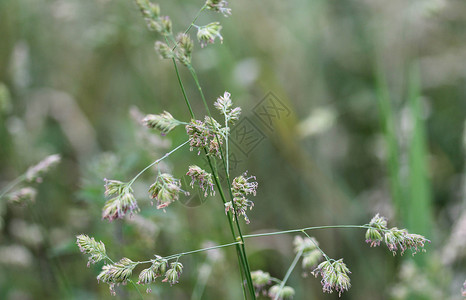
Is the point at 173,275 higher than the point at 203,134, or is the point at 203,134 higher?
the point at 203,134

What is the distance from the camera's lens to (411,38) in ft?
10.9

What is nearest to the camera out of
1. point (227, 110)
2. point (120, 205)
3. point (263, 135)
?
Result: point (120, 205)

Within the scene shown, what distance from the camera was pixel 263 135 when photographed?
8.44 feet

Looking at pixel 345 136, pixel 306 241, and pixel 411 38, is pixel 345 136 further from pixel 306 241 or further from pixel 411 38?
pixel 306 241

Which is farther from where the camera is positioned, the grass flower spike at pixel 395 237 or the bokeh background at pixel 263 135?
the bokeh background at pixel 263 135

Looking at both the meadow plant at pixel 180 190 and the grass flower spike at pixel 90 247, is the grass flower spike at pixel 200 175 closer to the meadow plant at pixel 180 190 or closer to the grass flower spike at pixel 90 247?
the meadow plant at pixel 180 190

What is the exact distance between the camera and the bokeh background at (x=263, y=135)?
6.64ft

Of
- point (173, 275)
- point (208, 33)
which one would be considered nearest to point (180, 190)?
point (173, 275)

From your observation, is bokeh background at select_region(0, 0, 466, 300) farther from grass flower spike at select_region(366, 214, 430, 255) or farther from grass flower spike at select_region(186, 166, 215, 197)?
grass flower spike at select_region(366, 214, 430, 255)

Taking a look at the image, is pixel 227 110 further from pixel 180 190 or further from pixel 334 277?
pixel 334 277

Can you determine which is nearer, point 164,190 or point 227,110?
point 164,190

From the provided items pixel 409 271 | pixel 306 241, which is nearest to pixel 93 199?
pixel 306 241

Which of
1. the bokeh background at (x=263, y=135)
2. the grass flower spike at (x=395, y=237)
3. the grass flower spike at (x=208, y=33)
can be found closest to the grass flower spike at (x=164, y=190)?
the grass flower spike at (x=208, y=33)

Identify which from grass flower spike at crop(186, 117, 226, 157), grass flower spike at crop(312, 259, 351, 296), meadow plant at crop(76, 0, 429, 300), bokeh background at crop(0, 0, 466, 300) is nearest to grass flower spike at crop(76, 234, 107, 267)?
meadow plant at crop(76, 0, 429, 300)
